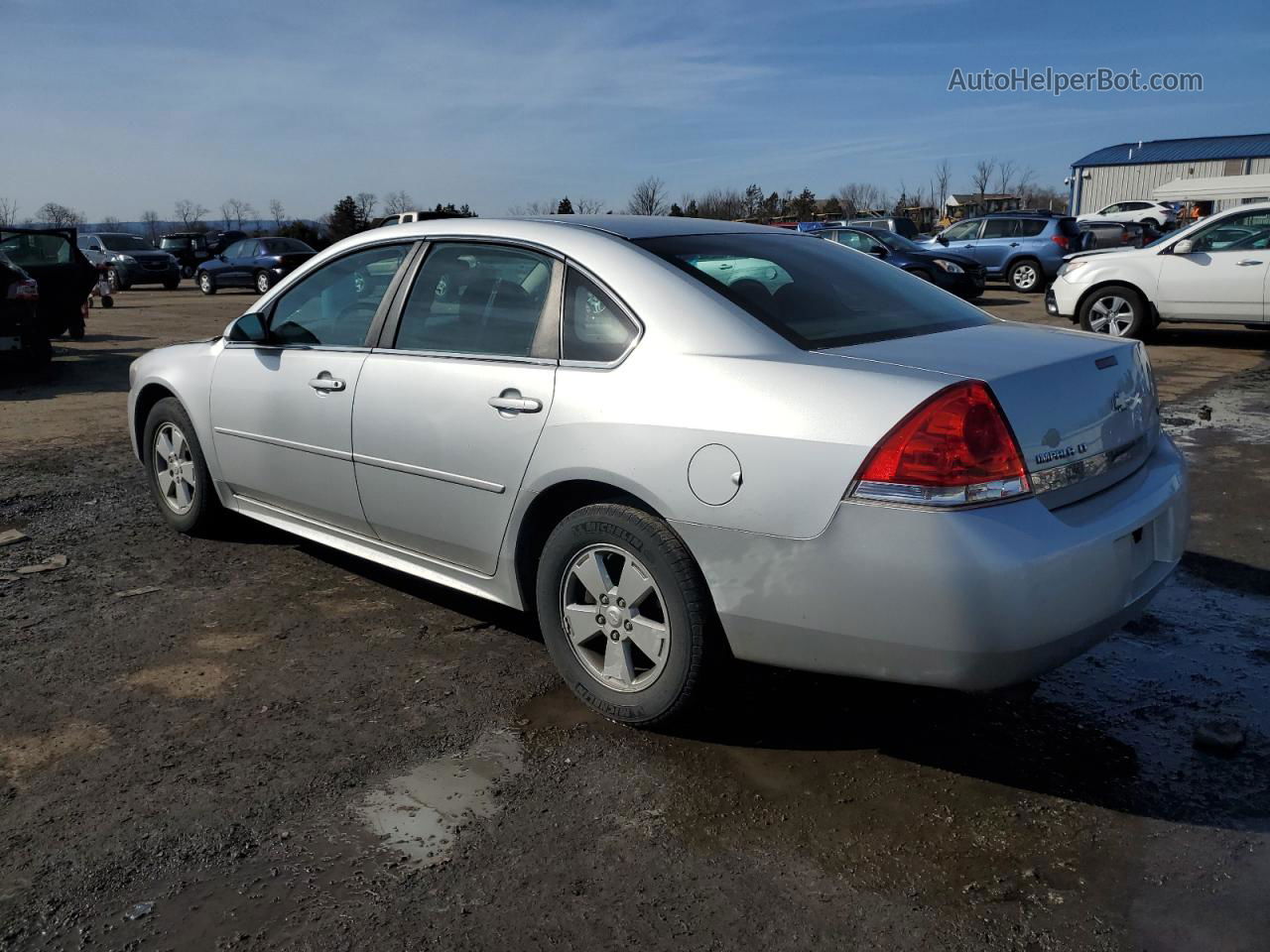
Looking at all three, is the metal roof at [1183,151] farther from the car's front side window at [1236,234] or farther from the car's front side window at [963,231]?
the car's front side window at [1236,234]

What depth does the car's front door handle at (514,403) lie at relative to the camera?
11.0 feet

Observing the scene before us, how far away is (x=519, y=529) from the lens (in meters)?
3.46

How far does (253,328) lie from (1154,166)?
75154 millimetres

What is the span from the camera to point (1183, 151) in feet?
228

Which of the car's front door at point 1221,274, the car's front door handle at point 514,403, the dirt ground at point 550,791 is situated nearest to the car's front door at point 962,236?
the car's front door at point 1221,274

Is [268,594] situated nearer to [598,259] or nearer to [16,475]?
[598,259]

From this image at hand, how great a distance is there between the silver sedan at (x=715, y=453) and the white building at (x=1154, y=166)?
70.0 meters

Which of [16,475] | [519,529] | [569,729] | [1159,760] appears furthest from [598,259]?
[16,475]

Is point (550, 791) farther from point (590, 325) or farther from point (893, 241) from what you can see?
point (893, 241)

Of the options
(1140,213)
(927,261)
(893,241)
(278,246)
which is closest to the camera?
(927,261)

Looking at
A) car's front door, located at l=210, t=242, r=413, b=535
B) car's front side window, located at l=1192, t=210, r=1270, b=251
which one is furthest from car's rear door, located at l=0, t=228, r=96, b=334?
car's front side window, located at l=1192, t=210, r=1270, b=251

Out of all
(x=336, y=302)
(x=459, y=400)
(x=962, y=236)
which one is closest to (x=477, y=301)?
(x=459, y=400)

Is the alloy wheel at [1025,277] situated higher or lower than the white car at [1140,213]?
lower

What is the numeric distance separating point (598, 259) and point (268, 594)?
2177mm
